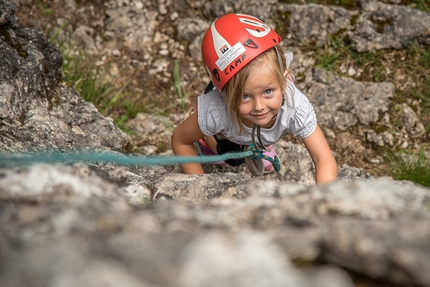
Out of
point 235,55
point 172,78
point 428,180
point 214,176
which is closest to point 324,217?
point 214,176

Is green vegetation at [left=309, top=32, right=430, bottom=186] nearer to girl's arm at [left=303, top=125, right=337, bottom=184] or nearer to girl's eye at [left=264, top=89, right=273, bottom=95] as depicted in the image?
girl's arm at [left=303, top=125, right=337, bottom=184]

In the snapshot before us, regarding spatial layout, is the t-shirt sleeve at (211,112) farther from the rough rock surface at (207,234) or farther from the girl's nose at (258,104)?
the rough rock surface at (207,234)

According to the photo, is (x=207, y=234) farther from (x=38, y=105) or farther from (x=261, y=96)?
(x=38, y=105)

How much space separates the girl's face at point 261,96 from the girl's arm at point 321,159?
42 centimetres

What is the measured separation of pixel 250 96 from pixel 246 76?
0.48 feet

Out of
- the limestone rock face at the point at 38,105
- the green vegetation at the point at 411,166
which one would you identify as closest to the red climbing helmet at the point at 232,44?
the limestone rock face at the point at 38,105

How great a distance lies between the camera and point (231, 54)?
287 cm

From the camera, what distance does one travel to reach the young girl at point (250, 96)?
2883 millimetres

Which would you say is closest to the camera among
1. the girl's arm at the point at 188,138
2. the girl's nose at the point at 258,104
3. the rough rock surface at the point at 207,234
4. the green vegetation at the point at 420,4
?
the rough rock surface at the point at 207,234

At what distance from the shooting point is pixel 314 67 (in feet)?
15.9

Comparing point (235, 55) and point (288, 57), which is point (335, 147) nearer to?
point (288, 57)

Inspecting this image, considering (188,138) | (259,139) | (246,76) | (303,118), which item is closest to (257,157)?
(259,139)

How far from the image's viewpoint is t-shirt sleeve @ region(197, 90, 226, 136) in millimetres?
3326

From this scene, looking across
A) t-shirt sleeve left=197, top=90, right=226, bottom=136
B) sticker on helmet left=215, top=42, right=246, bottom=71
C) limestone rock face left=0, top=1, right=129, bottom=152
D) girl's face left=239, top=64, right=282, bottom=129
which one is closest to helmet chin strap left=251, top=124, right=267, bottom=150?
girl's face left=239, top=64, right=282, bottom=129
